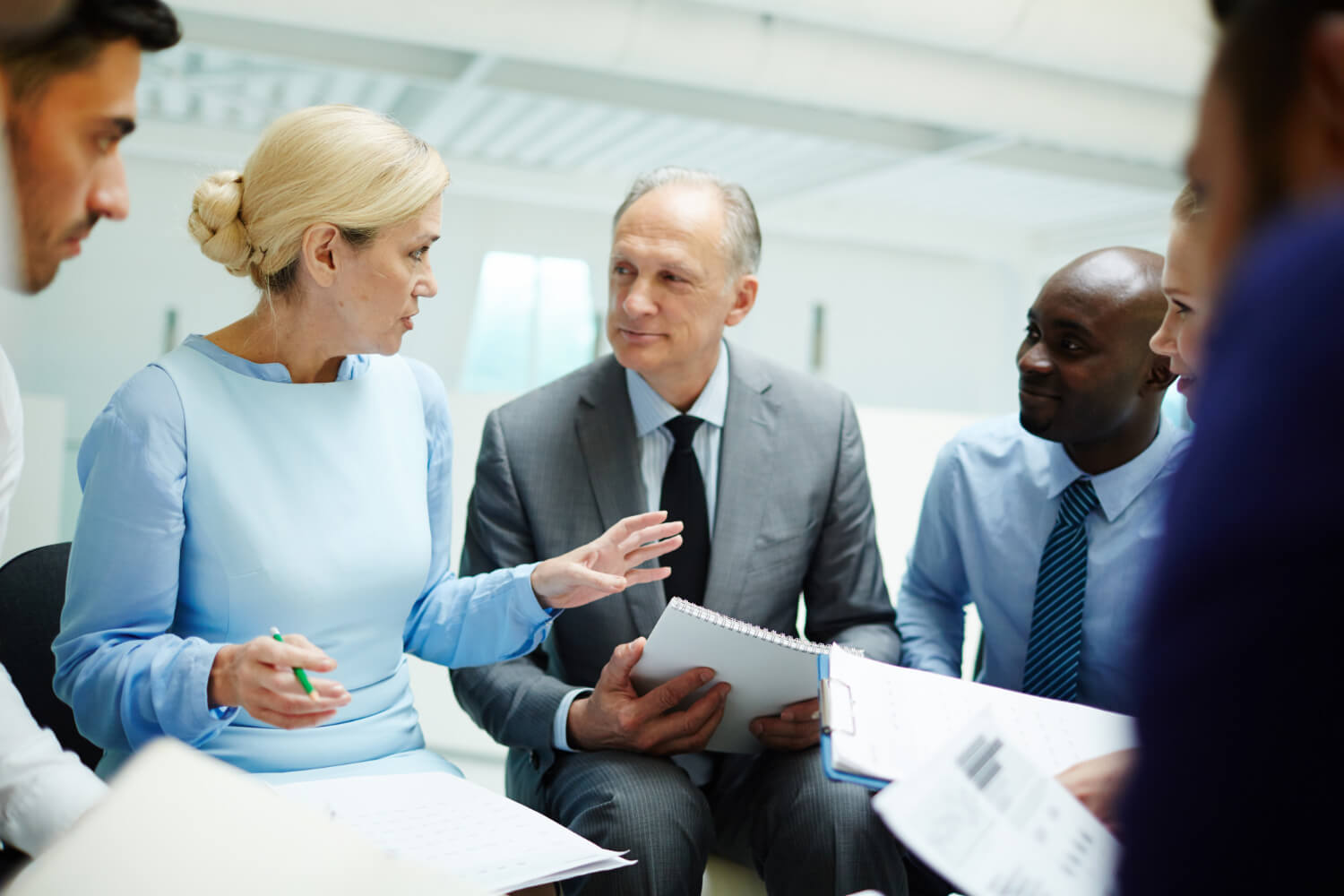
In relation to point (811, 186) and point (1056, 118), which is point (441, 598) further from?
point (811, 186)

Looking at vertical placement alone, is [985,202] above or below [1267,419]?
above

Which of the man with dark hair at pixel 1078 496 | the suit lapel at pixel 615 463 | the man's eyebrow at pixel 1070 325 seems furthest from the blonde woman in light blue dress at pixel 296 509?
the man's eyebrow at pixel 1070 325

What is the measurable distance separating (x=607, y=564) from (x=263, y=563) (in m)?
0.46

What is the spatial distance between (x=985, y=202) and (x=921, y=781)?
277 inches

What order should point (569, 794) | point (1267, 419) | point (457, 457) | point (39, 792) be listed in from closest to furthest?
point (1267, 419)
point (39, 792)
point (569, 794)
point (457, 457)

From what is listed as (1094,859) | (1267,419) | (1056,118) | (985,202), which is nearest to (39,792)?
(1094,859)

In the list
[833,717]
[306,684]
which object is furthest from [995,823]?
[306,684]

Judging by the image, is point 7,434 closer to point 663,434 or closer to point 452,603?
point 452,603

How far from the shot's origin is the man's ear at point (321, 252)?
4.38 ft

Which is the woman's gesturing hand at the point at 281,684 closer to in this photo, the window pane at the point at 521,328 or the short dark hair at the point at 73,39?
the short dark hair at the point at 73,39

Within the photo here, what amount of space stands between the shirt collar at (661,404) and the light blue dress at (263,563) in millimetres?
400

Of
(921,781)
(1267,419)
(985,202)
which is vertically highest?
(985,202)

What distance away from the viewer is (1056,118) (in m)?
3.98

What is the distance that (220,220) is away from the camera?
1347 mm
